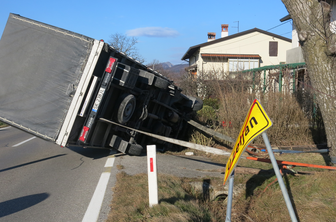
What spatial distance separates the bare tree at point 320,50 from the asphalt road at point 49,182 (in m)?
4.25

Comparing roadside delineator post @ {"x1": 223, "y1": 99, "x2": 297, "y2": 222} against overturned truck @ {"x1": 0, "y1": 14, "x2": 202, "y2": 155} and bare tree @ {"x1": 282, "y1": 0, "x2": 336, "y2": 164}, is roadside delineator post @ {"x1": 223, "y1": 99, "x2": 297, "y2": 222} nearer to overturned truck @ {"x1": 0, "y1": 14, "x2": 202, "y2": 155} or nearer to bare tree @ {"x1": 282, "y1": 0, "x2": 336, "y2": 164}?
bare tree @ {"x1": 282, "y1": 0, "x2": 336, "y2": 164}

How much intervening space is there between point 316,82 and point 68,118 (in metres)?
4.90

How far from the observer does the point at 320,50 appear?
5.56 metres

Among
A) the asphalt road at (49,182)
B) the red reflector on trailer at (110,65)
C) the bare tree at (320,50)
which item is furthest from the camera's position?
the red reflector on trailer at (110,65)

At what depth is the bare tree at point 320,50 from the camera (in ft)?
18.0

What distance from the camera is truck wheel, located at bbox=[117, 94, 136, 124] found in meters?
6.92

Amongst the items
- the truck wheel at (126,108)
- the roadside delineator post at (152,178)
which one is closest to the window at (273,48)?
the truck wheel at (126,108)

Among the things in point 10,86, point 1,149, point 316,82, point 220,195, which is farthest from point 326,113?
point 1,149

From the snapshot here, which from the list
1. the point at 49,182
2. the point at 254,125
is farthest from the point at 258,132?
the point at 49,182

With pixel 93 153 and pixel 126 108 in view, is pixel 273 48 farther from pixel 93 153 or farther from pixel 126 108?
pixel 126 108

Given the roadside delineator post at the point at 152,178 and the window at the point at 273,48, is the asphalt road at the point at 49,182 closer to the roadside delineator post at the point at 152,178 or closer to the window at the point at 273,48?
the roadside delineator post at the point at 152,178

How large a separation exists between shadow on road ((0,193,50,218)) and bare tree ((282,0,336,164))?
5268mm

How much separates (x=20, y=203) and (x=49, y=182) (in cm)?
114

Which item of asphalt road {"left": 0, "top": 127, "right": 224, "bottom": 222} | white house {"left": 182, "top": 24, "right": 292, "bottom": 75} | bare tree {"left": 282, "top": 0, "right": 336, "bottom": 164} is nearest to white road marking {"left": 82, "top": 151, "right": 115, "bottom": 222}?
asphalt road {"left": 0, "top": 127, "right": 224, "bottom": 222}
